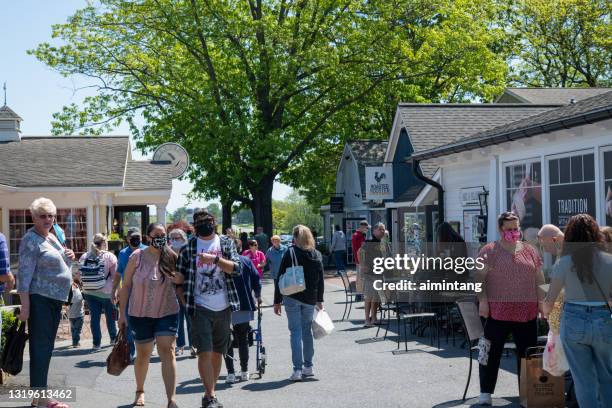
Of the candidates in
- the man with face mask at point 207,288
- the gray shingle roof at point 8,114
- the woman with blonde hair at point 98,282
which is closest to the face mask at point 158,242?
the man with face mask at point 207,288

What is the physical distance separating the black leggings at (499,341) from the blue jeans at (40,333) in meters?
4.09

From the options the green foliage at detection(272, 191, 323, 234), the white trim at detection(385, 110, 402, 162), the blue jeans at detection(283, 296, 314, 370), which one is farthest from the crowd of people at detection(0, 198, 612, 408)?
the green foliage at detection(272, 191, 323, 234)

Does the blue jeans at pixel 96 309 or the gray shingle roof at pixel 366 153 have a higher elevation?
the gray shingle roof at pixel 366 153

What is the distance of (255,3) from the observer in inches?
1487

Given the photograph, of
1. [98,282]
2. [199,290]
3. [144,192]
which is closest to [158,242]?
[199,290]

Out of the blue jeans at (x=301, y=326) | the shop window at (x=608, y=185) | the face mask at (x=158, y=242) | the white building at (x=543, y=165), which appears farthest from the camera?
the white building at (x=543, y=165)

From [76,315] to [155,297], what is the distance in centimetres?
568

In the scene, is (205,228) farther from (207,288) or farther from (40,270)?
(40,270)

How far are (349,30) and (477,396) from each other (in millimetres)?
28251

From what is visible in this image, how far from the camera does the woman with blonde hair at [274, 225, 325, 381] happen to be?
33.1ft

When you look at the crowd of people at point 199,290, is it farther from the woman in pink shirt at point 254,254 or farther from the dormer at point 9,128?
the dormer at point 9,128

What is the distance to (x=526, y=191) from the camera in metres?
14.0

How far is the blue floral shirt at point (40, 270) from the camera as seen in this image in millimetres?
7660

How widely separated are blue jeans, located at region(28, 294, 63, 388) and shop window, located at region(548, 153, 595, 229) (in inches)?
301
